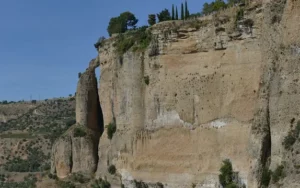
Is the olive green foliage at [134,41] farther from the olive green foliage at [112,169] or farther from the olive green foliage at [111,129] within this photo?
the olive green foliage at [112,169]

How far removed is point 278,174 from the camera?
81.8ft

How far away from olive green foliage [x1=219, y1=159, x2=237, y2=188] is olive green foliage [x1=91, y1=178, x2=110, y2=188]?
11786 mm

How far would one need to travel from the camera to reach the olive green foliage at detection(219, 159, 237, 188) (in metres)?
30.1

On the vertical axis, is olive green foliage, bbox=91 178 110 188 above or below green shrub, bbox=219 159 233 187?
below

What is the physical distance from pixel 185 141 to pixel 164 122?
2.22 m

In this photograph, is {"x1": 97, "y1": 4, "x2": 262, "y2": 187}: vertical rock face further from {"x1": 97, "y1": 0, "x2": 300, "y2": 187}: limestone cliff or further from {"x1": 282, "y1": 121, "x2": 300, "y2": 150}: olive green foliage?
{"x1": 282, "y1": 121, "x2": 300, "y2": 150}: olive green foliage

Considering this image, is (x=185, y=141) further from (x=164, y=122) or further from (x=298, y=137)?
(x=298, y=137)

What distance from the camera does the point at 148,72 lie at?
37.6m

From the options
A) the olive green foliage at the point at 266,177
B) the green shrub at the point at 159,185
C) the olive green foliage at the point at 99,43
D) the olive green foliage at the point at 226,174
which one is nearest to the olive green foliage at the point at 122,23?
the olive green foliage at the point at 99,43

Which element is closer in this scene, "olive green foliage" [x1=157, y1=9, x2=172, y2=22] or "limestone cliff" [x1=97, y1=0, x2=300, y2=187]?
"limestone cliff" [x1=97, y1=0, x2=300, y2=187]

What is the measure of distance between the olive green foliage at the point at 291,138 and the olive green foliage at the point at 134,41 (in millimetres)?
14943

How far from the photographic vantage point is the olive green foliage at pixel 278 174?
24828 mm

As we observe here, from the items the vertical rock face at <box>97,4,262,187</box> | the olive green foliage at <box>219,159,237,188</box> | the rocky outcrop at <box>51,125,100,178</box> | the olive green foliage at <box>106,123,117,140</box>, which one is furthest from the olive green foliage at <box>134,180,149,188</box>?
the rocky outcrop at <box>51,125,100,178</box>

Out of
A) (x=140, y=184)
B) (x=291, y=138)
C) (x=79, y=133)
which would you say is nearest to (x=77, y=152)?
(x=79, y=133)
